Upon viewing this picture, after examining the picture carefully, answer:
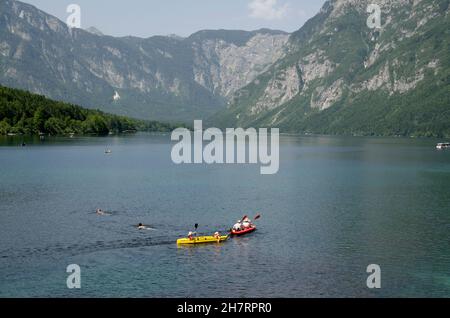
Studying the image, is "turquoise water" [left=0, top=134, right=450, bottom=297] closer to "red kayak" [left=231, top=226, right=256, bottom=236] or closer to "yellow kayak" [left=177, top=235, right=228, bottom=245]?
"red kayak" [left=231, top=226, right=256, bottom=236]

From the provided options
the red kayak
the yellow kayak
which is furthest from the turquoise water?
the yellow kayak

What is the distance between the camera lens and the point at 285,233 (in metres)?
104

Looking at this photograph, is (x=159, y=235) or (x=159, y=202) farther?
(x=159, y=202)

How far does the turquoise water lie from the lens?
74.4 m

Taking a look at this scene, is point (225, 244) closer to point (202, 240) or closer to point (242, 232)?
point (202, 240)

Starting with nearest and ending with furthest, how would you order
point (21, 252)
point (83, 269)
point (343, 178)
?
point (83, 269) < point (21, 252) < point (343, 178)

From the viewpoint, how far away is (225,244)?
95562 mm

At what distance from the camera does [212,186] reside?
165m

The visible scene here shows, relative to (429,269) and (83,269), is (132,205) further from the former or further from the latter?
(429,269)

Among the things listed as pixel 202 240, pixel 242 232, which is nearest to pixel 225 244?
pixel 202 240

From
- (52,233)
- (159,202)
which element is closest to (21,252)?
(52,233)

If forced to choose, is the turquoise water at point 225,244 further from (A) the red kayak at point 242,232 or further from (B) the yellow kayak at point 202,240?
(B) the yellow kayak at point 202,240

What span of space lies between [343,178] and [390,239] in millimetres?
88482
